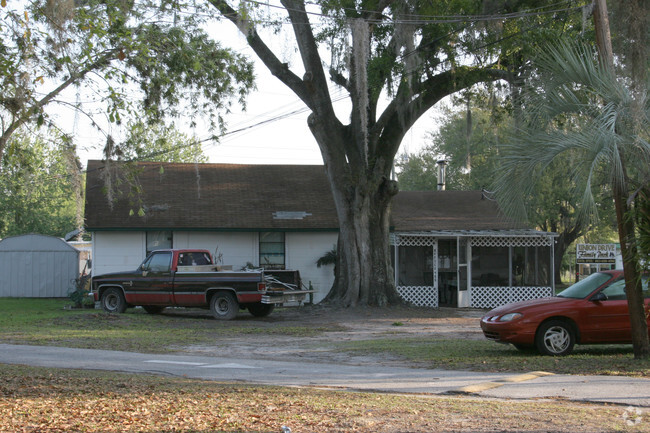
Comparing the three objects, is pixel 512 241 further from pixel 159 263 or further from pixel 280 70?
pixel 159 263

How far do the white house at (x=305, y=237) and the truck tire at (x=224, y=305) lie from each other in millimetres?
5525

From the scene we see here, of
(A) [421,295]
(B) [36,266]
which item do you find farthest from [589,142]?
(B) [36,266]

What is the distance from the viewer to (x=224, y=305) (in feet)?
65.0

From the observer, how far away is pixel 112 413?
6965 mm


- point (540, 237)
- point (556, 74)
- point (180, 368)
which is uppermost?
point (556, 74)

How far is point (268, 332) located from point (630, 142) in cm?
973

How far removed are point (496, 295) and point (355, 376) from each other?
52.9ft

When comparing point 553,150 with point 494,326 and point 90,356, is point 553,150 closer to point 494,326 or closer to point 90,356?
point 494,326

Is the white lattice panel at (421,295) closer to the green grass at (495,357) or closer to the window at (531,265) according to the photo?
the window at (531,265)

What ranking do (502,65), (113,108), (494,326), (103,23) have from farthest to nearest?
(502,65)
(494,326)
(103,23)
(113,108)

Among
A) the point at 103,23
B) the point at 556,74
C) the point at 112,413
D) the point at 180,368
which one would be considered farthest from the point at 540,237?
the point at 112,413

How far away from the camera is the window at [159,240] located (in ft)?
83.3

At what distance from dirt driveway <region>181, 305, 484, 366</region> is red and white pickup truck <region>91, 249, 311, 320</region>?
0.68m

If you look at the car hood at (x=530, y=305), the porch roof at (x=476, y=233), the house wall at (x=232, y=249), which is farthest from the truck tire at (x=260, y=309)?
the car hood at (x=530, y=305)
